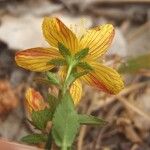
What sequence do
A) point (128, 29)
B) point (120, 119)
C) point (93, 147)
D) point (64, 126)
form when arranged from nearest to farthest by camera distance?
point (64, 126), point (93, 147), point (120, 119), point (128, 29)

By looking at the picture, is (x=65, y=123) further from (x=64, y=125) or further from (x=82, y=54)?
(x=82, y=54)

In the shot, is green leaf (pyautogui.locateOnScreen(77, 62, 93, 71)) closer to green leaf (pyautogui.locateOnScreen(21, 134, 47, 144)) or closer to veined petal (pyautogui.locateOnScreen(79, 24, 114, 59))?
veined petal (pyautogui.locateOnScreen(79, 24, 114, 59))

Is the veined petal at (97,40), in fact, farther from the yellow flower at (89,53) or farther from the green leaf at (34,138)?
the green leaf at (34,138)

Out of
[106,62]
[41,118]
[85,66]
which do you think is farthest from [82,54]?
[106,62]

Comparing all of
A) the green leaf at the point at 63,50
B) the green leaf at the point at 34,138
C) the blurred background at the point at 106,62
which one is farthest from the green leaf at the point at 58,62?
the blurred background at the point at 106,62

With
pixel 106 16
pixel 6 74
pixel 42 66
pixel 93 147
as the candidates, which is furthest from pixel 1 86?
pixel 42 66

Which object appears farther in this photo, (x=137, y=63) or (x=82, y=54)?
(x=137, y=63)

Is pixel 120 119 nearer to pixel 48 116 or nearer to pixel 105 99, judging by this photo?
pixel 105 99
